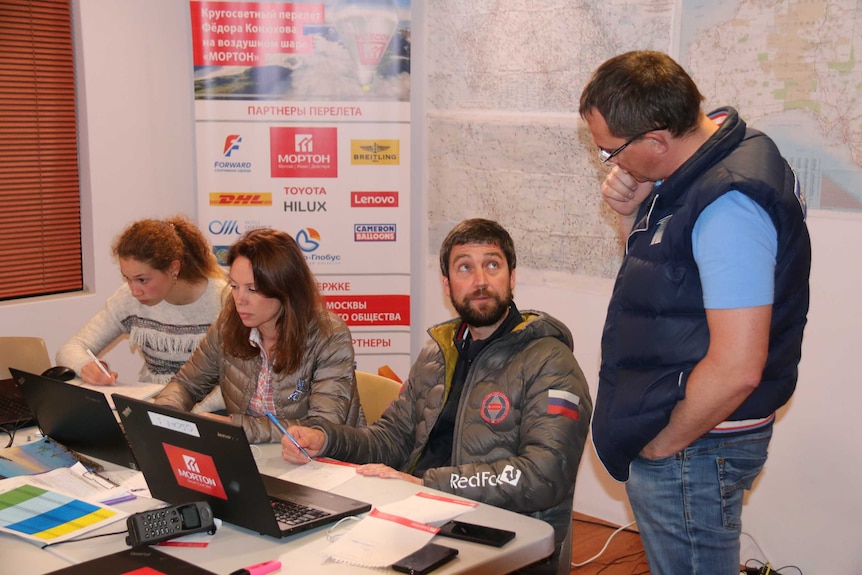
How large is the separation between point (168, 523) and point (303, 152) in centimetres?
315

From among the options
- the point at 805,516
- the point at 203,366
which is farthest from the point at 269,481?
the point at 805,516

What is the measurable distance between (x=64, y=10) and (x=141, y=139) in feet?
2.53

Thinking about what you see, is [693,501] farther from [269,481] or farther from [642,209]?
[269,481]

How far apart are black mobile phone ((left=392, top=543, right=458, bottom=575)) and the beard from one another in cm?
91

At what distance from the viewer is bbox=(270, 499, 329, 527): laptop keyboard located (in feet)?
6.89

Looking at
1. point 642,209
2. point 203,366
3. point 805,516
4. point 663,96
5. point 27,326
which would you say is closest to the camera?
point 663,96

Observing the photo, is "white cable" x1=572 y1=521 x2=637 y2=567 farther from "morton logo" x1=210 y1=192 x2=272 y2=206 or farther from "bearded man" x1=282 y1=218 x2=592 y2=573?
"morton logo" x1=210 y1=192 x2=272 y2=206

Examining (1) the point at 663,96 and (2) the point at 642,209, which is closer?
(1) the point at 663,96

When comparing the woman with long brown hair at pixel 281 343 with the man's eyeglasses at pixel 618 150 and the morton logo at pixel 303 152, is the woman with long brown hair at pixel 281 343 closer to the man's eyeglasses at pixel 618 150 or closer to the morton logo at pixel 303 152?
the man's eyeglasses at pixel 618 150

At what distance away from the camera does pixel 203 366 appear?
3.24 meters

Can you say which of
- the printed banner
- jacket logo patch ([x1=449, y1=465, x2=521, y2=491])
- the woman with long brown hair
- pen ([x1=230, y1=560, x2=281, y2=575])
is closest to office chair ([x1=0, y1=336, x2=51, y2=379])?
the woman with long brown hair

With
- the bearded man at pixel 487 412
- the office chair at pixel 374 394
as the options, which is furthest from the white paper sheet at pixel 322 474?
the office chair at pixel 374 394

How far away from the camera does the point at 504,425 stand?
2.60 m

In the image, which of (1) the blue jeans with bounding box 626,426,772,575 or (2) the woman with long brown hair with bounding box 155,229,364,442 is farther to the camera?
(2) the woman with long brown hair with bounding box 155,229,364,442
